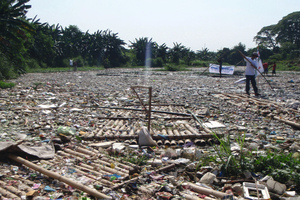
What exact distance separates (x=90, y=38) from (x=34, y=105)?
3225cm

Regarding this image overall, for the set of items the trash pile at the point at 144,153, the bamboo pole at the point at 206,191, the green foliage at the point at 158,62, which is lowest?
the bamboo pole at the point at 206,191

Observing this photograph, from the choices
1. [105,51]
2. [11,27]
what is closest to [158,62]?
[105,51]

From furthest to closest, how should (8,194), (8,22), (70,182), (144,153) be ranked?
(8,22) → (144,153) → (70,182) → (8,194)

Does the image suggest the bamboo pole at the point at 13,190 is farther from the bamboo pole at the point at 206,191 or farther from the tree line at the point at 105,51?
the tree line at the point at 105,51

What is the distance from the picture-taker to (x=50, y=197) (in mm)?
2143

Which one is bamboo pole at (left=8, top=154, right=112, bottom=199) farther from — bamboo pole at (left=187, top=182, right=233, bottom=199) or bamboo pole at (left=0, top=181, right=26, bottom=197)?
bamboo pole at (left=187, top=182, right=233, bottom=199)

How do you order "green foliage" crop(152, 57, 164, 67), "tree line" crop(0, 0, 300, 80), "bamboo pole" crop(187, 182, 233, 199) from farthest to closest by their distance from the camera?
"green foliage" crop(152, 57, 164, 67) → "tree line" crop(0, 0, 300, 80) → "bamboo pole" crop(187, 182, 233, 199)

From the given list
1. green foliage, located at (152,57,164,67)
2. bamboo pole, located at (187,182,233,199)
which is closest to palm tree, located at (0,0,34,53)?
bamboo pole, located at (187,182,233,199)

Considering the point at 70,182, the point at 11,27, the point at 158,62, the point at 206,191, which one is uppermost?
the point at 11,27

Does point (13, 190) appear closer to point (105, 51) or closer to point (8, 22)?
point (8, 22)

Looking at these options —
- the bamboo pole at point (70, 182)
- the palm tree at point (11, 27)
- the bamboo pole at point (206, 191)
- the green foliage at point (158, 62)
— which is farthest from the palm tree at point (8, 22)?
the green foliage at point (158, 62)

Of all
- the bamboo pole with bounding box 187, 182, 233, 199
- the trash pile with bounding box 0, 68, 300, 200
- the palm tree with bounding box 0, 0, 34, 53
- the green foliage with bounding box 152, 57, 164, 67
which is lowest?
the bamboo pole with bounding box 187, 182, 233, 199

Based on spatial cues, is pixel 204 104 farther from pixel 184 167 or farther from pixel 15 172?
pixel 15 172

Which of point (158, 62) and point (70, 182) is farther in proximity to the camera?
point (158, 62)
